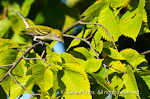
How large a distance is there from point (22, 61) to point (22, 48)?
0.16 m

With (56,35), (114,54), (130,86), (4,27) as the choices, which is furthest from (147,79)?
(4,27)

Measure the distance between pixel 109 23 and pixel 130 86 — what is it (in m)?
0.70

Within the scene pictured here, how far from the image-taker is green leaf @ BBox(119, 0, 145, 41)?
2064 millimetres

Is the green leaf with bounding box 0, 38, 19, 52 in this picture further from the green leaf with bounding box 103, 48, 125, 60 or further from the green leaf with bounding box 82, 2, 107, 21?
the green leaf with bounding box 103, 48, 125, 60

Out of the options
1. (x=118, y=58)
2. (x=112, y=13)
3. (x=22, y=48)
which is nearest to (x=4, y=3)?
(x=22, y=48)

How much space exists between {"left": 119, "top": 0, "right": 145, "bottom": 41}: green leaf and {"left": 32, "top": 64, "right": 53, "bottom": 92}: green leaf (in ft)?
2.68

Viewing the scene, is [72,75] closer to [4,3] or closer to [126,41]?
[126,41]

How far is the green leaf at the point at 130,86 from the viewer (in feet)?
6.15

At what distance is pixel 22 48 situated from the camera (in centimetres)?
252

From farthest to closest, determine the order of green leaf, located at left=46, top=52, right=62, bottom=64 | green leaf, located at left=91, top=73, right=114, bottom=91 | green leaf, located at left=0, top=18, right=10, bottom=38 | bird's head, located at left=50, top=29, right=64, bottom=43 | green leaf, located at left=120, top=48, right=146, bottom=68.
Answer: green leaf, located at left=0, top=18, right=10, bottom=38, bird's head, located at left=50, top=29, right=64, bottom=43, green leaf, located at left=120, top=48, right=146, bottom=68, green leaf, located at left=46, top=52, right=62, bottom=64, green leaf, located at left=91, top=73, right=114, bottom=91

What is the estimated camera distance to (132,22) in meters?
2.13

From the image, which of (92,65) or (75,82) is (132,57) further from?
(75,82)

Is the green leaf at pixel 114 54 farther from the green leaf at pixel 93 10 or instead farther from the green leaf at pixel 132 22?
the green leaf at pixel 93 10

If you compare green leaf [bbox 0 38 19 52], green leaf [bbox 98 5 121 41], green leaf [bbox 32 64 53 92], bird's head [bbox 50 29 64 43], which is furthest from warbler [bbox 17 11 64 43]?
green leaf [bbox 32 64 53 92]
